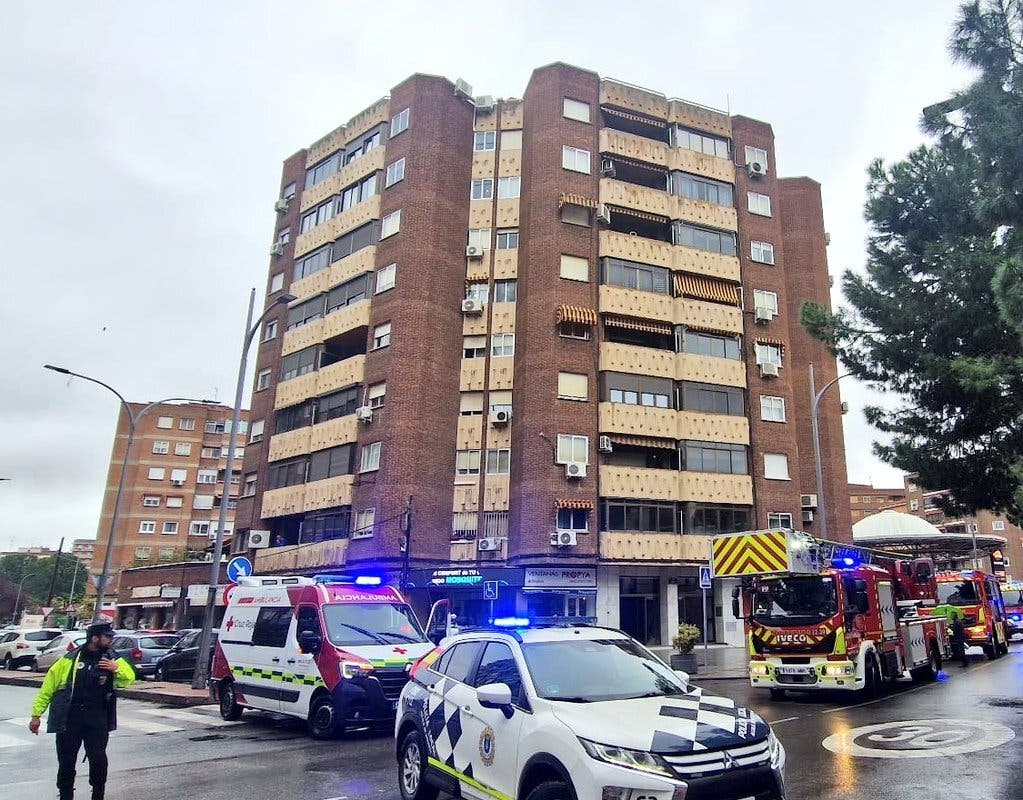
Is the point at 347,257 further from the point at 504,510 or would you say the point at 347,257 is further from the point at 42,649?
the point at 42,649

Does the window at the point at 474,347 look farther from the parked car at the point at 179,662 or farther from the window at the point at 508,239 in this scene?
the parked car at the point at 179,662

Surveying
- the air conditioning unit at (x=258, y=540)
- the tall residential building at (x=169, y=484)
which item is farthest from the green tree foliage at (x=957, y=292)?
the tall residential building at (x=169, y=484)

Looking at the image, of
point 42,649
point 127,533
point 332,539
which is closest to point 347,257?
point 332,539

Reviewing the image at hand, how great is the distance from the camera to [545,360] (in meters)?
30.5

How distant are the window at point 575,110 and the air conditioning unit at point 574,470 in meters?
16.2

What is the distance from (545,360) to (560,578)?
8711 mm

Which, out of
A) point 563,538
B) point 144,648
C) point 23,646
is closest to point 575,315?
point 563,538

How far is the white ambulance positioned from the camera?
10586 millimetres

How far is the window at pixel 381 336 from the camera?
32125 millimetres

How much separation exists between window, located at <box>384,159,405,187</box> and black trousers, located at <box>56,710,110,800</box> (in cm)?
3020

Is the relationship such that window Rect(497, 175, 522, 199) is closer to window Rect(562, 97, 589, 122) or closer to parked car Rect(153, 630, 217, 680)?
window Rect(562, 97, 589, 122)

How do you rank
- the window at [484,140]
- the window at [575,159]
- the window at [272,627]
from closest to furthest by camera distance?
the window at [272,627]
the window at [575,159]
the window at [484,140]

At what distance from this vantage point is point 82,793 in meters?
8.05

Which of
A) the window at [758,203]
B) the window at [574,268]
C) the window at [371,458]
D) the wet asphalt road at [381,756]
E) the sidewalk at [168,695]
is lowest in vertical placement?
the sidewalk at [168,695]
